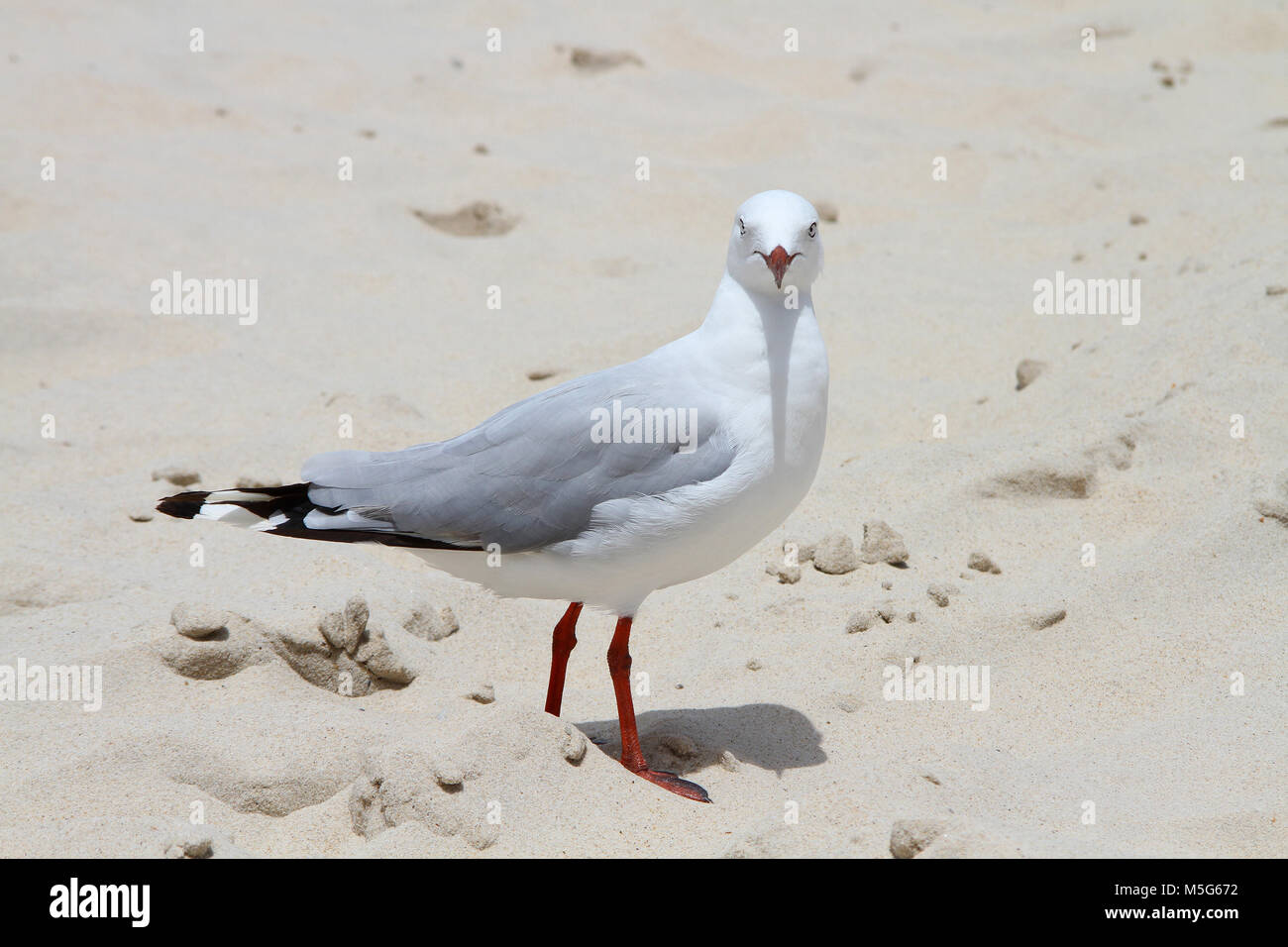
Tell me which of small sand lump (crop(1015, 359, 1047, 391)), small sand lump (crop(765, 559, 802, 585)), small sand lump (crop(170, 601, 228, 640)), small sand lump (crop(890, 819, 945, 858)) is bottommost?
small sand lump (crop(890, 819, 945, 858))

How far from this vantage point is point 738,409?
3.58m

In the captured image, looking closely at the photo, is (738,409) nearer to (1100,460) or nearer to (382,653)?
(382,653)

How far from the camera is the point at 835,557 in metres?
4.68

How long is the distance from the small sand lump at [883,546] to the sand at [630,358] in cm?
3

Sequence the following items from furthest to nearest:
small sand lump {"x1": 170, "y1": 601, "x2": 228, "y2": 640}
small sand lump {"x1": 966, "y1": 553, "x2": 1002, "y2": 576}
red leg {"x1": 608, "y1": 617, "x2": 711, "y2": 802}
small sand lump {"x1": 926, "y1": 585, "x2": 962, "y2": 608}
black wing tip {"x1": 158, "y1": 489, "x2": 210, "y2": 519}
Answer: small sand lump {"x1": 966, "y1": 553, "x2": 1002, "y2": 576}, small sand lump {"x1": 926, "y1": 585, "x2": 962, "y2": 608}, small sand lump {"x1": 170, "y1": 601, "x2": 228, "y2": 640}, black wing tip {"x1": 158, "y1": 489, "x2": 210, "y2": 519}, red leg {"x1": 608, "y1": 617, "x2": 711, "y2": 802}

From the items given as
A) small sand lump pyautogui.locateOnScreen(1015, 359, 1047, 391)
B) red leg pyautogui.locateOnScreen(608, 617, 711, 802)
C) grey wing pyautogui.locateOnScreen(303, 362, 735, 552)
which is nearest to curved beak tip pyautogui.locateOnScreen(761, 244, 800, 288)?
grey wing pyautogui.locateOnScreen(303, 362, 735, 552)

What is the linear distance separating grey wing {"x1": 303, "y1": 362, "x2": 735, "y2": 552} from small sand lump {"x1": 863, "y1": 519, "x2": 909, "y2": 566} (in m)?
1.36

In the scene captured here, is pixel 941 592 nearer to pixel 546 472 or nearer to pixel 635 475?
pixel 635 475

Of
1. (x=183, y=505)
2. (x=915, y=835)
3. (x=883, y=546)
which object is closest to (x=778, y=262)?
(x=915, y=835)

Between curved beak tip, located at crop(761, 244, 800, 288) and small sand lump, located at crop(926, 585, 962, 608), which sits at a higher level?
curved beak tip, located at crop(761, 244, 800, 288)

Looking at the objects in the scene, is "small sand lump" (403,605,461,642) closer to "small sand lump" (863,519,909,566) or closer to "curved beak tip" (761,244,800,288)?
"small sand lump" (863,519,909,566)

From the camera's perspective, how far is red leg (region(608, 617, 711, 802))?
3609mm

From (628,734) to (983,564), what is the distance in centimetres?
160

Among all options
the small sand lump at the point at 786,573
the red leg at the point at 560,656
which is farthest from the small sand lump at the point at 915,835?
the small sand lump at the point at 786,573
